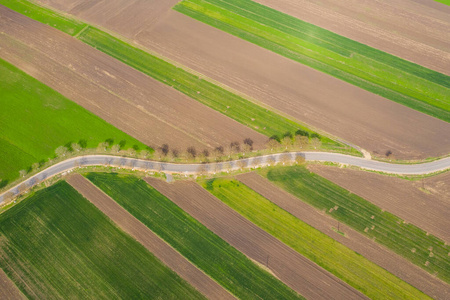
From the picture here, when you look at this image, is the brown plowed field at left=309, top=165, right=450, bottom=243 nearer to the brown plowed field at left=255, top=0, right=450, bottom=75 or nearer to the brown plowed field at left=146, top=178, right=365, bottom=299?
the brown plowed field at left=146, top=178, right=365, bottom=299

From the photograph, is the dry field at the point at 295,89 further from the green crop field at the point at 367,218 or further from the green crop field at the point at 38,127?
the green crop field at the point at 38,127

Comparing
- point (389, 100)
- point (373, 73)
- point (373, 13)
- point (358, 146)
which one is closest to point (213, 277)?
point (358, 146)

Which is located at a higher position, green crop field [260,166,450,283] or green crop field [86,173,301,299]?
green crop field [260,166,450,283]

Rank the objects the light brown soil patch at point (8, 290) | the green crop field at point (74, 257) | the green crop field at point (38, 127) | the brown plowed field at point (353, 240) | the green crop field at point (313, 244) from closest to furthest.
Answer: the light brown soil patch at point (8, 290)
the green crop field at point (74, 257)
the green crop field at point (313, 244)
the brown plowed field at point (353, 240)
the green crop field at point (38, 127)

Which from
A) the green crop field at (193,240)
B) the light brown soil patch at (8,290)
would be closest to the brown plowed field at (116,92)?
the green crop field at (193,240)

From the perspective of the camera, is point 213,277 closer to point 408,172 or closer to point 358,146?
point 358,146

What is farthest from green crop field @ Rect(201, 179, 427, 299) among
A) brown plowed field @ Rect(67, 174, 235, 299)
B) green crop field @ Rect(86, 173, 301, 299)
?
brown plowed field @ Rect(67, 174, 235, 299)
